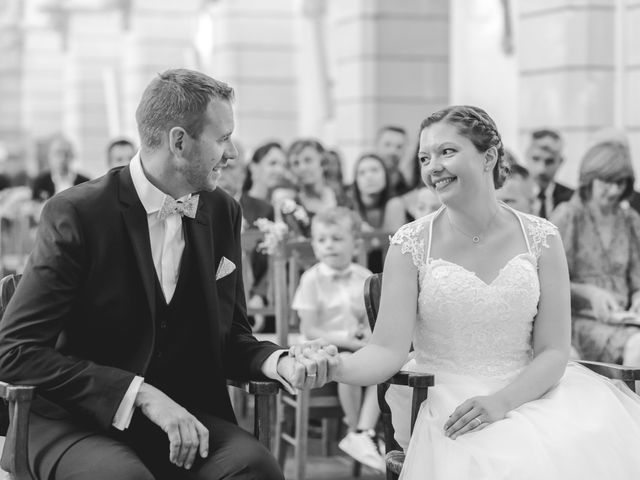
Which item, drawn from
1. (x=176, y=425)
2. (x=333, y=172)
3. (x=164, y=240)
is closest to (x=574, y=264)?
(x=164, y=240)

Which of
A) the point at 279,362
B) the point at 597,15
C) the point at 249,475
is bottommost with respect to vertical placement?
Answer: the point at 249,475

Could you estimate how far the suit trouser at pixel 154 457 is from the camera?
10.3 ft

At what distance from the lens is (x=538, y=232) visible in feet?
12.1

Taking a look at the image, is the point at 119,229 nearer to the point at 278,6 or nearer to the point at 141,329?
the point at 141,329

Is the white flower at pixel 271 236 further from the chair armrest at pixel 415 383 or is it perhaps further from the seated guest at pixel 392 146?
the seated guest at pixel 392 146

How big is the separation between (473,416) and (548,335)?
39 cm

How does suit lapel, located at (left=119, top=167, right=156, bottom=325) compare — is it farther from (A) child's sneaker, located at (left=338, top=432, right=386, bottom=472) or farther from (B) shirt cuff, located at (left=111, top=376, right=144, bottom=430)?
(A) child's sneaker, located at (left=338, top=432, right=386, bottom=472)

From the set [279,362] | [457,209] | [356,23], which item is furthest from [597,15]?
[279,362]

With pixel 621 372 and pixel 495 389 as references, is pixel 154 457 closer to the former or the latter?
pixel 495 389

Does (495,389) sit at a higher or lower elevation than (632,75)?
lower

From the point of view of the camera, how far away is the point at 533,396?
3.53 meters

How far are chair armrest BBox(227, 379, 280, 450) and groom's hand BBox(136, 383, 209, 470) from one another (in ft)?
0.80

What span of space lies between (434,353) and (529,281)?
366 millimetres

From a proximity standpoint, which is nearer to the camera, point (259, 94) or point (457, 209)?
point (457, 209)
